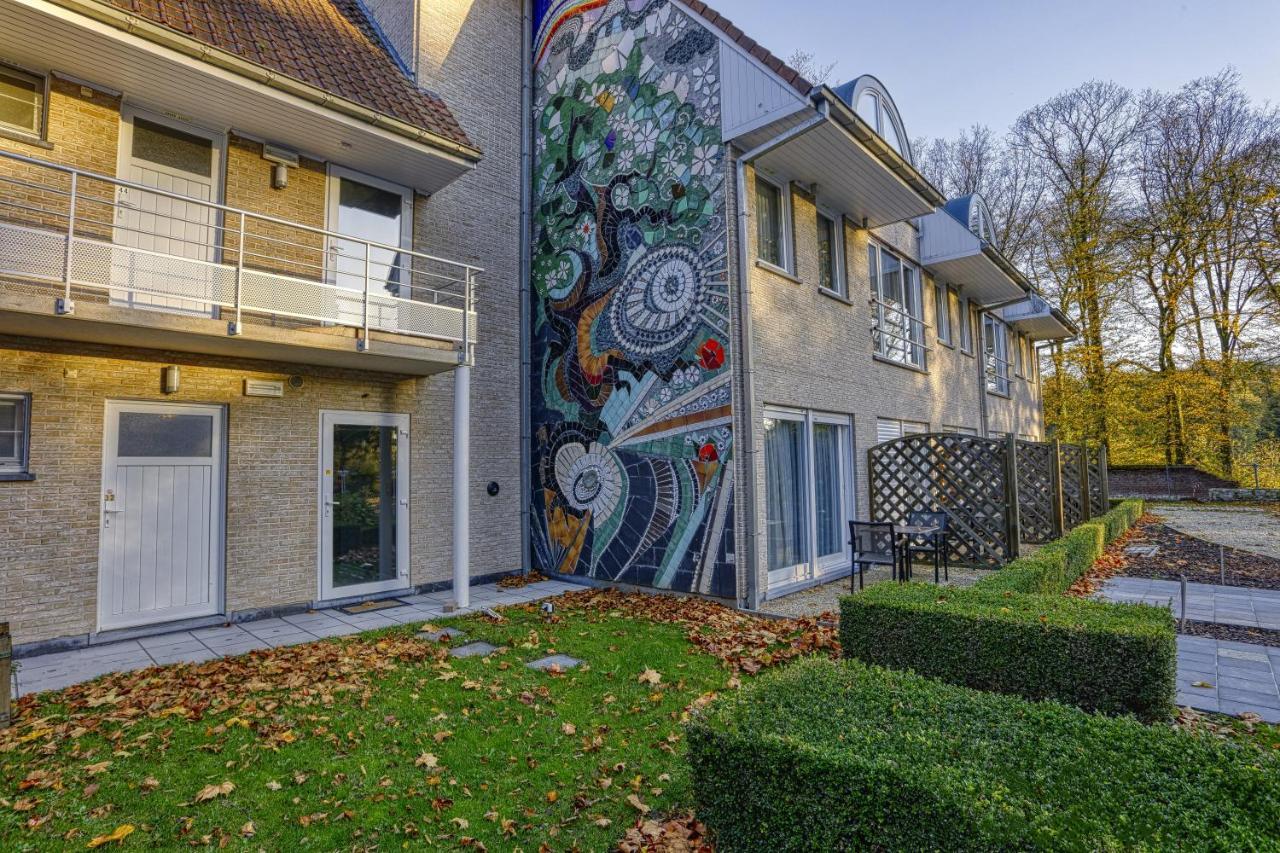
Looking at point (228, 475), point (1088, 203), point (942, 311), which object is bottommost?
point (228, 475)

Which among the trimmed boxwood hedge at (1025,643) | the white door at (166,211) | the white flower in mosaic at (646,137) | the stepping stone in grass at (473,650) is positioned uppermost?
the white flower in mosaic at (646,137)

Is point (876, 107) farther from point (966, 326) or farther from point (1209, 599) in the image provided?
point (1209, 599)

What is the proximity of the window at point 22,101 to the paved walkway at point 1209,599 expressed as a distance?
38.8 feet

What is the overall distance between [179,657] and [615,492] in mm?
5057

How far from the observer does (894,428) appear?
11.8 m

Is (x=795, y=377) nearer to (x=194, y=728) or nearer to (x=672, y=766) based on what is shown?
(x=672, y=766)

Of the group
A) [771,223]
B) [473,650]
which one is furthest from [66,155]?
[771,223]

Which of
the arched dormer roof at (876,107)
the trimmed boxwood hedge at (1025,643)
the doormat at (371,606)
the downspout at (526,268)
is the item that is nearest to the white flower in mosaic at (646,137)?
the downspout at (526,268)

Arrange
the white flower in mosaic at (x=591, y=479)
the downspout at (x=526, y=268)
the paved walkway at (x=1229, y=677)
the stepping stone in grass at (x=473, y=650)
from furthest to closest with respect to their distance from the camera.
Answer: the downspout at (x=526, y=268)
the white flower in mosaic at (x=591, y=479)
the stepping stone in grass at (x=473, y=650)
the paved walkway at (x=1229, y=677)

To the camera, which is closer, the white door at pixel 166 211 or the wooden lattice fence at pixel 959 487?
the white door at pixel 166 211

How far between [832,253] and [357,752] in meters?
9.42

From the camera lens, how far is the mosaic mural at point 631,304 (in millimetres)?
7988

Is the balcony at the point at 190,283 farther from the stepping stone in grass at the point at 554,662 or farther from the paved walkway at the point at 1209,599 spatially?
the paved walkway at the point at 1209,599

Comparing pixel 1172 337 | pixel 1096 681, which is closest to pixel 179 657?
pixel 1096 681
